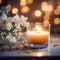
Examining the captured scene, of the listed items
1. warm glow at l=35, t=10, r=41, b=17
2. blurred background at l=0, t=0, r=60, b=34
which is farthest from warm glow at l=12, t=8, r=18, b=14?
warm glow at l=35, t=10, r=41, b=17

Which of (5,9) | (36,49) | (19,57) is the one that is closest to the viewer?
(19,57)

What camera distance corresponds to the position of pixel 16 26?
93 cm

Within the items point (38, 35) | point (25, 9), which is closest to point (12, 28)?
point (38, 35)

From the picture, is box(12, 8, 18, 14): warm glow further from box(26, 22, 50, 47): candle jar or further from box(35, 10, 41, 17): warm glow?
box(26, 22, 50, 47): candle jar

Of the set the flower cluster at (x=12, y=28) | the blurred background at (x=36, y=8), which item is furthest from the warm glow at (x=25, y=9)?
the flower cluster at (x=12, y=28)

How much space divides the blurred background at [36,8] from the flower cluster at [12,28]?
170mm

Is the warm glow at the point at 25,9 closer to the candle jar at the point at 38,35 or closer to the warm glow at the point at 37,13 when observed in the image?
the warm glow at the point at 37,13

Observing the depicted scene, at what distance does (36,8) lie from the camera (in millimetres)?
1127

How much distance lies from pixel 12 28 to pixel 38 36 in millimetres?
120

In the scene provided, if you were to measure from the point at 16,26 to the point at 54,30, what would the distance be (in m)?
0.28

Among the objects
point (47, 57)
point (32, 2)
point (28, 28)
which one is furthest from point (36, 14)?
point (47, 57)

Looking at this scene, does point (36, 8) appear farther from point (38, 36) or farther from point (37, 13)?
point (38, 36)

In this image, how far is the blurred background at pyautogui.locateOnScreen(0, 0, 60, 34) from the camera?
1.12 meters

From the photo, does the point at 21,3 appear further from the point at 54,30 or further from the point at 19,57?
the point at 19,57
